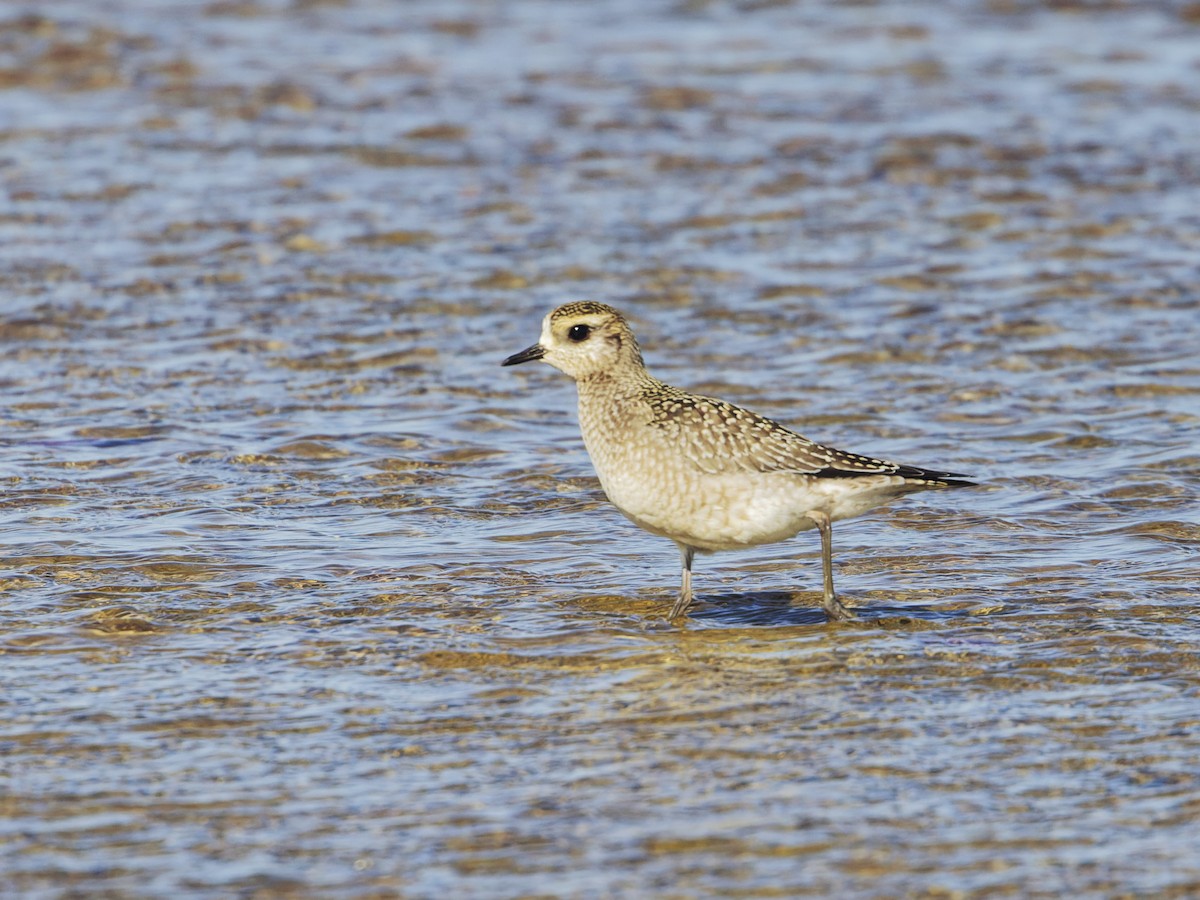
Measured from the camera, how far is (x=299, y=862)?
6.00 m

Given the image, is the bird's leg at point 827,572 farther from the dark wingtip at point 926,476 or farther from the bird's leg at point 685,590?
the bird's leg at point 685,590

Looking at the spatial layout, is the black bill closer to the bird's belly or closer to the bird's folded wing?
the bird's folded wing

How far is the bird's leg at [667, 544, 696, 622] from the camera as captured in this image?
8719mm

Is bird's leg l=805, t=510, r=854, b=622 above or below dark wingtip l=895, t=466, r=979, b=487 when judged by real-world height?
below

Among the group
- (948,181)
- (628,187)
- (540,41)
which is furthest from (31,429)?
(540,41)

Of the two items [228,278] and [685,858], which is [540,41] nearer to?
[228,278]

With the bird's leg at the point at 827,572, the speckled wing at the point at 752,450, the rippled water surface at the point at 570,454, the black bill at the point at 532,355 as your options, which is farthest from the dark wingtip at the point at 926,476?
the black bill at the point at 532,355

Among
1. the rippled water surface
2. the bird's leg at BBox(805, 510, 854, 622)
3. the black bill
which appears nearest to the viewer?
the rippled water surface

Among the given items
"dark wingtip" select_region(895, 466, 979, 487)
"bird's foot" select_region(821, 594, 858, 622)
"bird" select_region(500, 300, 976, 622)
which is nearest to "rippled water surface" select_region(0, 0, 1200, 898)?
"bird's foot" select_region(821, 594, 858, 622)

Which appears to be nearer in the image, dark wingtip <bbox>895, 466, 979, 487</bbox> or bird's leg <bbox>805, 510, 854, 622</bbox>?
dark wingtip <bbox>895, 466, 979, 487</bbox>

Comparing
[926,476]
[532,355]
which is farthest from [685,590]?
[532,355]

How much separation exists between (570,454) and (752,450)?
2.95 metres

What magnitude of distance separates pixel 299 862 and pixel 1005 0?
68.6 feet

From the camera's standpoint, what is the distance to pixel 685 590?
8.77 m
